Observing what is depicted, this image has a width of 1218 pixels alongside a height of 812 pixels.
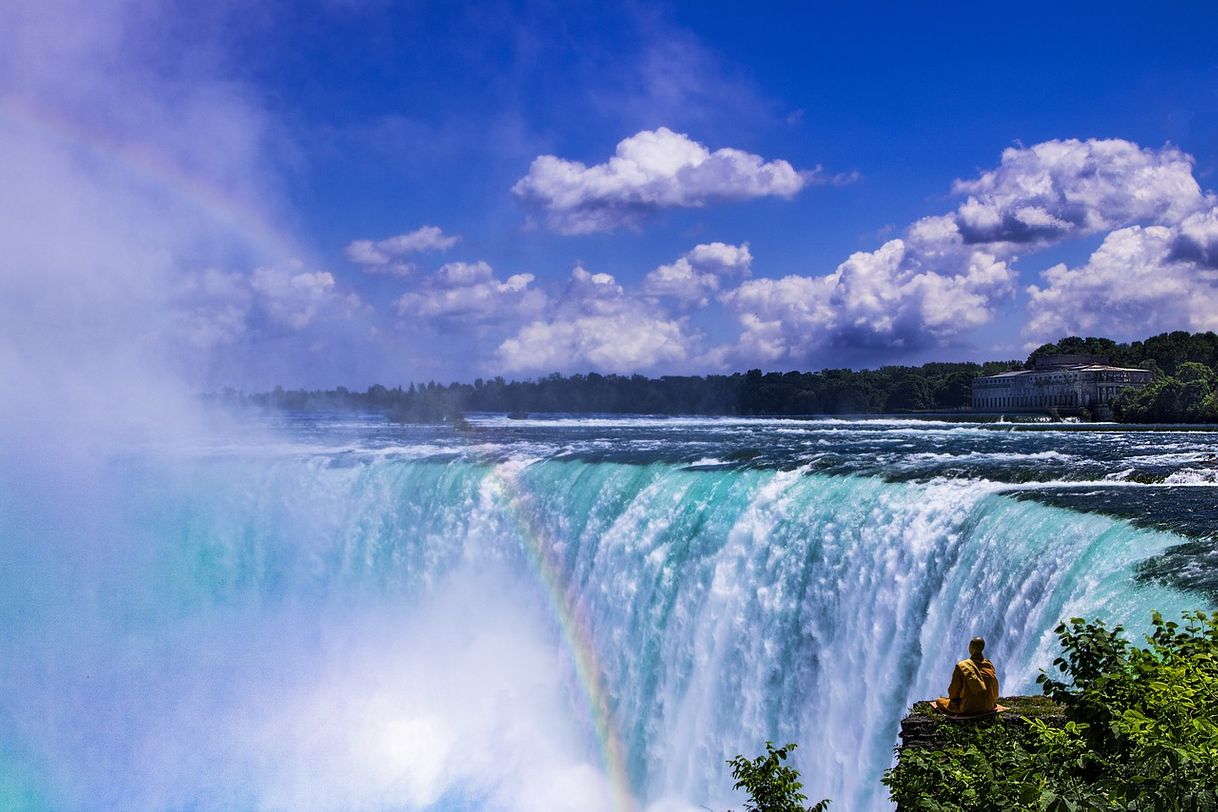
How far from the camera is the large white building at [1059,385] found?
6706 centimetres

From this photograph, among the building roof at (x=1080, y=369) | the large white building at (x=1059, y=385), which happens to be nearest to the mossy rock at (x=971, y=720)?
the large white building at (x=1059, y=385)

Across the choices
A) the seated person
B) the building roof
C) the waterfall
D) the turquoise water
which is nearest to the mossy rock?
the seated person

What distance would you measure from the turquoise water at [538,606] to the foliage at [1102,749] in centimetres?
309

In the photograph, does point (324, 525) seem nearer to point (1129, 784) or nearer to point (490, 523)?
point (490, 523)

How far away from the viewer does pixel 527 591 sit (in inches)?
765

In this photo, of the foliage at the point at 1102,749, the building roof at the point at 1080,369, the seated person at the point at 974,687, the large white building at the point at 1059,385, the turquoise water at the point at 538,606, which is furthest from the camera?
the building roof at the point at 1080,369

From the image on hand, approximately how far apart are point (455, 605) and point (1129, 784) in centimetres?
1704

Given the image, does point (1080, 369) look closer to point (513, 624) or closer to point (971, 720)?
point (513, 624)

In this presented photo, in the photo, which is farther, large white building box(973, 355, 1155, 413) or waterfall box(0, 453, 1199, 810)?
large white building box(973, 355, 1155, 413)

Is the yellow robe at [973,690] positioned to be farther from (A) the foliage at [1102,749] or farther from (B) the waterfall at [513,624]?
(B) the waterfall at [513,624]

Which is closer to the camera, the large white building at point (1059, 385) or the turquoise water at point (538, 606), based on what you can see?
the turquoise water at point (538, 606)

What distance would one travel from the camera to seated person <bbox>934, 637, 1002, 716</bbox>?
6.68 m

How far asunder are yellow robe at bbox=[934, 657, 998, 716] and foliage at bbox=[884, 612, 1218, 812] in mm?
144

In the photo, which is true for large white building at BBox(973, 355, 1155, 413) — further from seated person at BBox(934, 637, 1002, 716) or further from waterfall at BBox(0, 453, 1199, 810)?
seated person at BBox(934, 637, 1002, 716)
